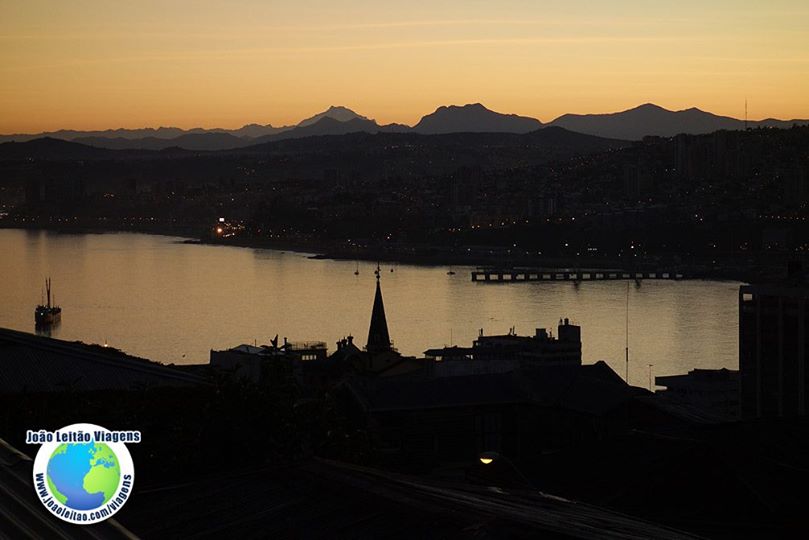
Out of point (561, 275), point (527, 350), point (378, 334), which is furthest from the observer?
point (561, 275)

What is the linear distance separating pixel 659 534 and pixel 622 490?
995mm

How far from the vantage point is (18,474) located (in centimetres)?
94

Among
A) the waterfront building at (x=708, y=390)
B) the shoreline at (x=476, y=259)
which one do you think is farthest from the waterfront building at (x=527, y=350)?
the shoreline at (x=476, y=259)

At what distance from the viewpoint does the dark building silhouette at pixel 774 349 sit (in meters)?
10.5

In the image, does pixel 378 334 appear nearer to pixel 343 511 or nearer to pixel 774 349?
pixel 774 349

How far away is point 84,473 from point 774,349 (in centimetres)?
1068

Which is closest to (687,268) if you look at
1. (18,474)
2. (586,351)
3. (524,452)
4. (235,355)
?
(586,351)

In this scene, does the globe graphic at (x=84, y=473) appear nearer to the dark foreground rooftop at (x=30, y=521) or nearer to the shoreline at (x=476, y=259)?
the dark foreground rooftop at (x=30, y=521)

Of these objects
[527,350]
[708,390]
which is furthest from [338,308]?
[708,390]

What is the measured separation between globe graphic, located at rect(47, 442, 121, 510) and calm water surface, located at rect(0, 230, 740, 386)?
11566 millimetres

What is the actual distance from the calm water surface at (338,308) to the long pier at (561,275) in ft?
1.71

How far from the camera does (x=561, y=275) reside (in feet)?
90.1

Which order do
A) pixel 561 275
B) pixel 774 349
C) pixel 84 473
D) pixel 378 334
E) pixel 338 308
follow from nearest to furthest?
pixel 84 473 → pixel 378 334 → pixel 774 349 → pixel 338 308 → pixel 561 275

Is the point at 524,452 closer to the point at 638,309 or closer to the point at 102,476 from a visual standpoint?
the point at 102,476
